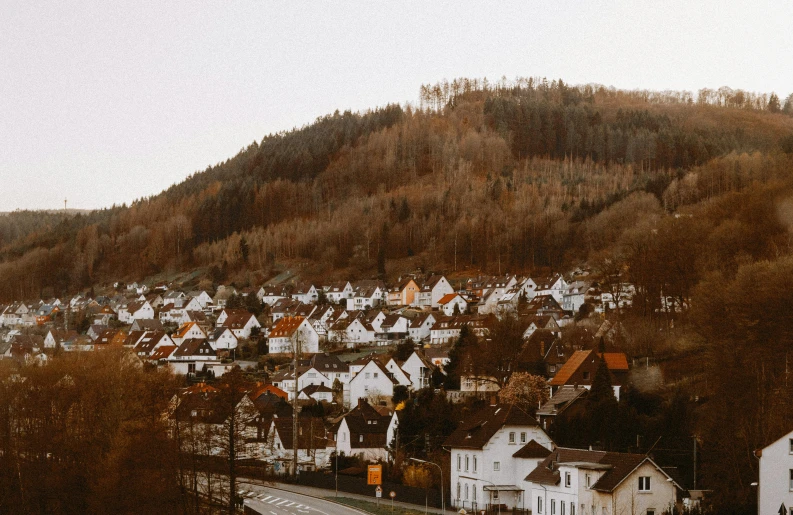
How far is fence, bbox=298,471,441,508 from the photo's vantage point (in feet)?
178

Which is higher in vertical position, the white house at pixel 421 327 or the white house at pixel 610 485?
the white house at pixel 421 327

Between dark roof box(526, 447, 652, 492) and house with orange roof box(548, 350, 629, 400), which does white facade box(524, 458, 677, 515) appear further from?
house with orange roof box(548, 350, 629, 400)

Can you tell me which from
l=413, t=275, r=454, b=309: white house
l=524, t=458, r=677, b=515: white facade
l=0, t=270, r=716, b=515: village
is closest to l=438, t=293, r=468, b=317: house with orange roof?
l=0, t=270, r=716, b=515: village

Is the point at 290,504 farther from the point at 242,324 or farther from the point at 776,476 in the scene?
the point at 242,324

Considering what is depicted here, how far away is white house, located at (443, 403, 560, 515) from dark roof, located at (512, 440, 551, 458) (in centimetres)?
6

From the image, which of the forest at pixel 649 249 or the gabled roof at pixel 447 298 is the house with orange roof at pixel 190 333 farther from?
the forest at pixel 649 249

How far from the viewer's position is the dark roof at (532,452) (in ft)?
176

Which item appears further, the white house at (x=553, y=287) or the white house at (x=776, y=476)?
the white house at (x=553, y=287)

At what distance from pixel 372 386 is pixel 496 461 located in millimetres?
31456

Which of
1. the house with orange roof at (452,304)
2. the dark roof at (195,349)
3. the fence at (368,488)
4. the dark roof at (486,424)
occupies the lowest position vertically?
the fence at (368,488)

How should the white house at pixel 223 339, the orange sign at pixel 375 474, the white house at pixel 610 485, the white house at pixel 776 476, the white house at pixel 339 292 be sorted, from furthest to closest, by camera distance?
the white house at pixel 339 292
the white house at pixel 223 339
the orange sign at pixel 375 474
the white house at pixel 610 485
the white house at pixel 776 476

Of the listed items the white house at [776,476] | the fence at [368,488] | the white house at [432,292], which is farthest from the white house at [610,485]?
the white house at [432,292]

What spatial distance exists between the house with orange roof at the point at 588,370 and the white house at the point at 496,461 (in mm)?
11042

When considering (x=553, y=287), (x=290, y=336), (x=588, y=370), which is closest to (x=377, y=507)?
(x=588, y=370)
